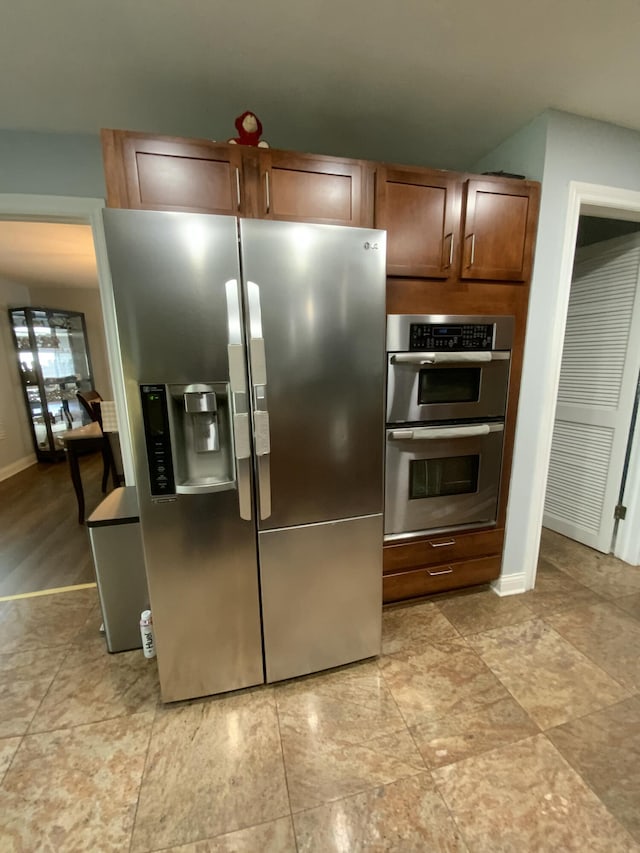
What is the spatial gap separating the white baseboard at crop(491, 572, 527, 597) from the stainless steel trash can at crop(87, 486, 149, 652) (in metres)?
1.97

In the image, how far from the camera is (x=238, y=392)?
1.18m

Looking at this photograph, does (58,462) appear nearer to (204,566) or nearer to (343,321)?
(204,566)

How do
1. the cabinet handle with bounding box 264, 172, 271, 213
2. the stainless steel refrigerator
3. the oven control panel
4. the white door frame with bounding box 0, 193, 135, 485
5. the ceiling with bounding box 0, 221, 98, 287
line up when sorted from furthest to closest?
the ceiling with bounding box 0, 221, 98, 287, the white door frame with bounding box 0, 193, 135, 485, the oven control panel, the cabinet handle with bounding box 264, 172, 271, 213, the stainless steel refrigerator

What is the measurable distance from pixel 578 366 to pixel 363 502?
2.16 metres

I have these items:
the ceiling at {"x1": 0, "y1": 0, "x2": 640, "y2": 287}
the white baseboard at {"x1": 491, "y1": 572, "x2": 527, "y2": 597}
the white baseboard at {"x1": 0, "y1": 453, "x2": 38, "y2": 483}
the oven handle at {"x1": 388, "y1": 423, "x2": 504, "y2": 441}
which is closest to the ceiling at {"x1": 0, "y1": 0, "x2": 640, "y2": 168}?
the ceiling at {"x1": 0, "y1": 0, "x2": 640, "y2": 287}

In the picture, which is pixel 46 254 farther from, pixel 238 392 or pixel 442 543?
pixel 442 543

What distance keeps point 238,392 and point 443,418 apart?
1067 mm

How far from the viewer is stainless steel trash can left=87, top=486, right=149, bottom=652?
159 cm

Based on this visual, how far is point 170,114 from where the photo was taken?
5.41ft

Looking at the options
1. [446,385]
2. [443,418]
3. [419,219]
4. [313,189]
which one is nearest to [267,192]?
[313,189]

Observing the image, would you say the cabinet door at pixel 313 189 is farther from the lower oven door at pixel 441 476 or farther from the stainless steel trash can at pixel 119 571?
the stainless steel trash can at pixel 119 571

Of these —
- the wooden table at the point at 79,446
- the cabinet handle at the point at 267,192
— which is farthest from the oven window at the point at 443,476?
the wooden table at the point at 79,446

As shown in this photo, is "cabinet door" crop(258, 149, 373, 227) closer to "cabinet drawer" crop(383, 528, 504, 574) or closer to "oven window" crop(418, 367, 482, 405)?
"oven window" crop(418, 367, 482, 405)

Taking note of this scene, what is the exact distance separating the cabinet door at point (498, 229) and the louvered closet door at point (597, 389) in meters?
1.02
